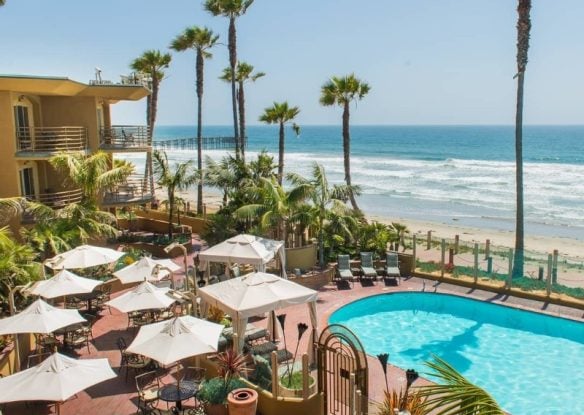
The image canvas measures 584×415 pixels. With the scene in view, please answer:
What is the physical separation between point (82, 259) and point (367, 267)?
985 cm

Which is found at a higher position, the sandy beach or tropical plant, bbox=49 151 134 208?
tropical plant, bbox=49 151 134 208

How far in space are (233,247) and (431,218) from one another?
27.8 m

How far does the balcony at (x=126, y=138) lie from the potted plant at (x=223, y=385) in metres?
18.0

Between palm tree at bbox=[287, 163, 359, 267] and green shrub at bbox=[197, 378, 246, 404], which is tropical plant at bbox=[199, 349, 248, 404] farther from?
palm tree at bbox=[287, 163, 359, 267]

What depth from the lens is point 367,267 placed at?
65.2 feet

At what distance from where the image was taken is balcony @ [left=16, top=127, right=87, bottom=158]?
21938mm

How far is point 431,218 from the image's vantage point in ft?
135

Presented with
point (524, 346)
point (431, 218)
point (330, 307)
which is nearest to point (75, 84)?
point (330, 307)

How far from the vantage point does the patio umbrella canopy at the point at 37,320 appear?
10930 millimetres

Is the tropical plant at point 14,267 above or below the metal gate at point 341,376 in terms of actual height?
above

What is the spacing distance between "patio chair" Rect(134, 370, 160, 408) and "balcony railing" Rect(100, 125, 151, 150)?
1670 centimetres

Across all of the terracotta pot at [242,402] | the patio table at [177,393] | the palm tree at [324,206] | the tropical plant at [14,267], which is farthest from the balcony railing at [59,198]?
the terracotta pot at [242,402]

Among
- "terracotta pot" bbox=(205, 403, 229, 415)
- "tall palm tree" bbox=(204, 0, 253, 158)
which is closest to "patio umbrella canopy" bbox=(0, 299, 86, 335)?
"terracotta pot" bbox=(205, 403, 229, 415)

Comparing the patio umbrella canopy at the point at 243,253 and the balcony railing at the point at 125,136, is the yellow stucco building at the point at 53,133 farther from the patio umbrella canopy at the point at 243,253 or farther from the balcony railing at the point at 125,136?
the patio umbrella canopy at the point at 243,253
